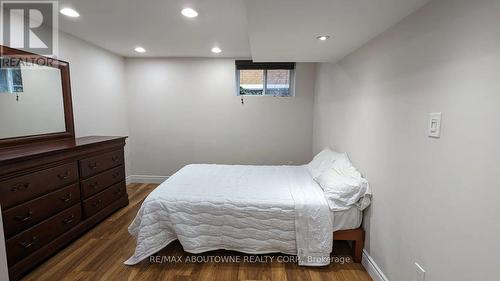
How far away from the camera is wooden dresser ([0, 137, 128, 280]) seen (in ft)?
5.80

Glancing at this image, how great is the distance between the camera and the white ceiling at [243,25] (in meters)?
→ 1.39

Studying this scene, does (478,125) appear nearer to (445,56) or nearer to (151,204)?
(445,56)

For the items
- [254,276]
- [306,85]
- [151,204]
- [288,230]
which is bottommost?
[254,276]

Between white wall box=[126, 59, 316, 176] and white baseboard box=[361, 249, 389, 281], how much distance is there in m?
2.20

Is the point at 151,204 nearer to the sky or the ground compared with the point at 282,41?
nearer to the ground

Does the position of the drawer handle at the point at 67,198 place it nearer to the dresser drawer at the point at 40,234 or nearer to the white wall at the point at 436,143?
the dresser drawer at the point at 40,234

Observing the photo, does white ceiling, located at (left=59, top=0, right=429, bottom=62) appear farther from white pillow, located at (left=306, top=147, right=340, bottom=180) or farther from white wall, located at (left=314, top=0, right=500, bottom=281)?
white pillow, located at (left=306, top=147, right=340, bottom=180)

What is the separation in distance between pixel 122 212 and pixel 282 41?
9.47ft

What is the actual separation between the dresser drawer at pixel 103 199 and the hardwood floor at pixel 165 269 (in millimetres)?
388

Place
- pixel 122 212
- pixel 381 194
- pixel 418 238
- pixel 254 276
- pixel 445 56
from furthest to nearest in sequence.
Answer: pixel 122 212, pixel 254 276, pixel 381 194, pixel 418 238, pixel 445 56

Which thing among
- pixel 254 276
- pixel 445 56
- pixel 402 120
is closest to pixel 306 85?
pixel 402 120

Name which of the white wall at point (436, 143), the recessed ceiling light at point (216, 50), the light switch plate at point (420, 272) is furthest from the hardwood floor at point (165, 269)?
the recessed ceiling light at point (216, 50)

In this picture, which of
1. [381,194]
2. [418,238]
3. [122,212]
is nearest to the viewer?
[418,238]

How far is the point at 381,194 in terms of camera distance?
178cm
